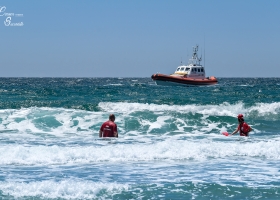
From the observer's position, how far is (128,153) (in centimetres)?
1146

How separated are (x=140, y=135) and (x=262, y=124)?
6332 millimetres

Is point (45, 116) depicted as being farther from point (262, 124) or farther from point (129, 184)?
point (129, 184)

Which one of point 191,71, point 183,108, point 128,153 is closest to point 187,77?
point 191,71

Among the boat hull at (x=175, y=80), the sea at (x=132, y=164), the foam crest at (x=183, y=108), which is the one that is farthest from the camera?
the boat hull at (x=175, y=80)

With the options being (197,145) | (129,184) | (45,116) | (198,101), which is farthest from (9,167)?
(198,101)

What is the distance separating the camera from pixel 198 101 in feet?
102

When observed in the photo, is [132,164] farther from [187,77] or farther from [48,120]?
[187,77]

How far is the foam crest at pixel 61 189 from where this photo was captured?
777 cm

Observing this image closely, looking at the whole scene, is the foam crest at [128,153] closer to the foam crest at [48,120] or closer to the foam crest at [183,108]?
the foam crest at [48,120]

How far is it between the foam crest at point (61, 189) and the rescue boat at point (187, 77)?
37480 millimetres

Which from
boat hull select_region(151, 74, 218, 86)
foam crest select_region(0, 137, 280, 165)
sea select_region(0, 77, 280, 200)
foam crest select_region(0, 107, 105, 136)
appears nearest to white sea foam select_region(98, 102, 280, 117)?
foam crest select_region(0, 107, 105, 136)

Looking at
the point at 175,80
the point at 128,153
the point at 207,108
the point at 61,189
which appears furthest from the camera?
the point at 175,80

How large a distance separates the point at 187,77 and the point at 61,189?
4085 cm

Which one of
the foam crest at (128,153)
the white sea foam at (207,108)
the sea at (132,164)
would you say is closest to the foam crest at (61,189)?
the sea at (132,164)
